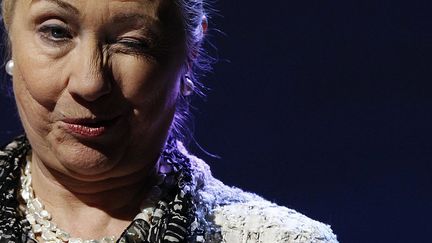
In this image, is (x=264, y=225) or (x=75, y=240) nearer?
(x=75, y=240)

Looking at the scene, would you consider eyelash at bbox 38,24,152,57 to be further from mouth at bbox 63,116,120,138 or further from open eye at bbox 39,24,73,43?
mouth at bbox 63,116,120,138

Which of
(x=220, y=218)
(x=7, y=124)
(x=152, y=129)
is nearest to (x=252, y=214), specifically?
(x=220, y=218)

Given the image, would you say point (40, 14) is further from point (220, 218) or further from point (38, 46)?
point (220, 218)

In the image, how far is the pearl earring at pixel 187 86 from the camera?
1690 millimetres

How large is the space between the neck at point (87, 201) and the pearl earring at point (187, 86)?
0.46 feet

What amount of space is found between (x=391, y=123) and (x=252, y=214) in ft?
2.30

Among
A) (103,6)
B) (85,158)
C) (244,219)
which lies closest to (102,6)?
(103,6)

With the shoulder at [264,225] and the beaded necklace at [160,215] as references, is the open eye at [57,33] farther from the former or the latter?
the shoulder at [264,225]

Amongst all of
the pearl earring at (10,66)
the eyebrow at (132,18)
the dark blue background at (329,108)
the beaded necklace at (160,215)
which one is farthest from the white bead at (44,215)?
the dark blue background at (329,108)

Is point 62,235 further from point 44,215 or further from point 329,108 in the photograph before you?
point 329,108

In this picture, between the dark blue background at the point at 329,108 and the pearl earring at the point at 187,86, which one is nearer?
the pearl earring at the point at 187,86

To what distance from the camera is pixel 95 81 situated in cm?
151

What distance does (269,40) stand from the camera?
2418 millimetres

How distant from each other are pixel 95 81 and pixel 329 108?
98 cm
